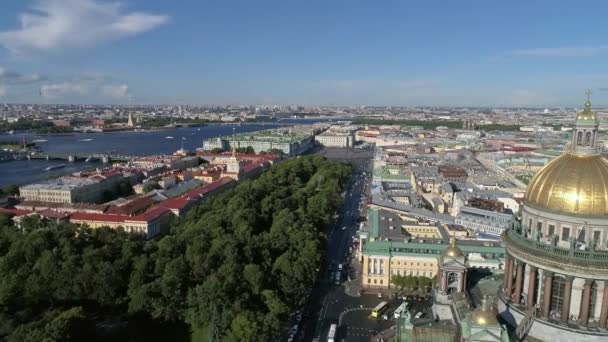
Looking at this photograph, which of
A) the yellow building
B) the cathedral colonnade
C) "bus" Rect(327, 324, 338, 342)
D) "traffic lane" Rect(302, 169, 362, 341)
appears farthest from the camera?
the yellow building

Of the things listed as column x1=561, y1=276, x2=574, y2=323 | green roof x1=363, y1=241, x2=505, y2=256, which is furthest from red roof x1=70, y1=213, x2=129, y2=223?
column x1=561, y1=276, x2=574, y2=323

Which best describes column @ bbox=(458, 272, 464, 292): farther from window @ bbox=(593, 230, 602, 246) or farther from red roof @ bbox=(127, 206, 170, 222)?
red roof @ bbox=(127, 206, 170, 222)

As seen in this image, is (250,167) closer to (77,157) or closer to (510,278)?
(77,157)

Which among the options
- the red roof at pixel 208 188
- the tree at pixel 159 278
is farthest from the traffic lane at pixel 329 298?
the red roof at pixel 208 188

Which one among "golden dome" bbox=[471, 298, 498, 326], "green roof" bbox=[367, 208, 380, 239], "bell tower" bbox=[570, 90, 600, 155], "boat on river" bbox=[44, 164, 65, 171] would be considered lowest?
"boat on river" bbox=[44, 164, 65, 171]

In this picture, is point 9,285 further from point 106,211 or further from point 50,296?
point 106,211

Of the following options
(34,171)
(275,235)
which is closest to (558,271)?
(275,235)
